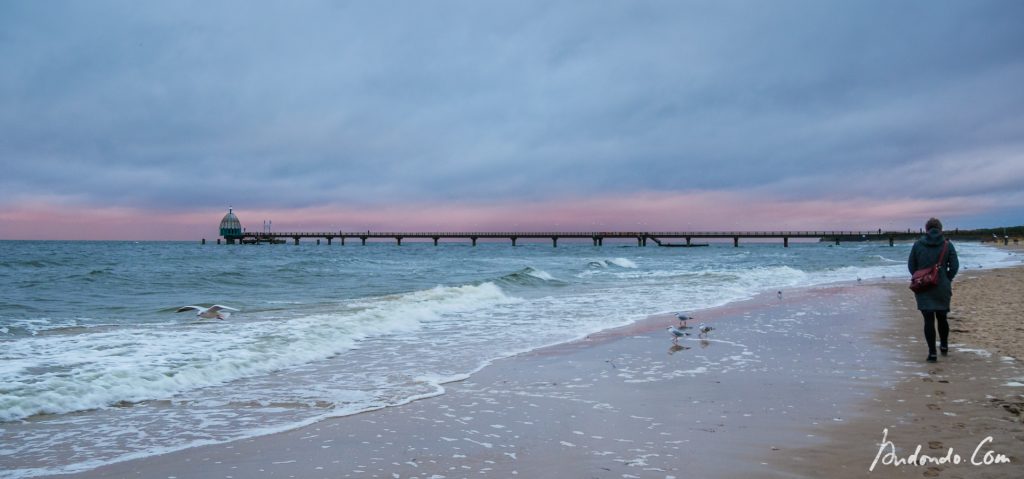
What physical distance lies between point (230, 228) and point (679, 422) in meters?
133

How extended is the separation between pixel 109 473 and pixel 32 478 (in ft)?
1.35

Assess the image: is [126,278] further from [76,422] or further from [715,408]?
[715,408]

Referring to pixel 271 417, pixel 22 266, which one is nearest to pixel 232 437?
pixel 271 417

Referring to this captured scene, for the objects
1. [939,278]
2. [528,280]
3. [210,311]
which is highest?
[939,278]

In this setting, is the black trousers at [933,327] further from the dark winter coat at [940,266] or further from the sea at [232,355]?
the sea at [232,355]

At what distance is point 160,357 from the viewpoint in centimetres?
752

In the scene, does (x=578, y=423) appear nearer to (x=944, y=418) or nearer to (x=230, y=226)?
(x=944, y=418)

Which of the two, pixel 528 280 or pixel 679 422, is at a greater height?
pixel 679 422

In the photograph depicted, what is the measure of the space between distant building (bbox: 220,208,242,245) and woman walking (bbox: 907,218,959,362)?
132m

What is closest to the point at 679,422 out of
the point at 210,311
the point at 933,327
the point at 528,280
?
the point at 933,327

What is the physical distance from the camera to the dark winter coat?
24.0 feet

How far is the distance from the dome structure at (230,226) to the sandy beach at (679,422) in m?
129

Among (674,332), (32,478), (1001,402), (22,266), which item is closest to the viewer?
(32,478)

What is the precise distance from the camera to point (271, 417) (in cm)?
518
